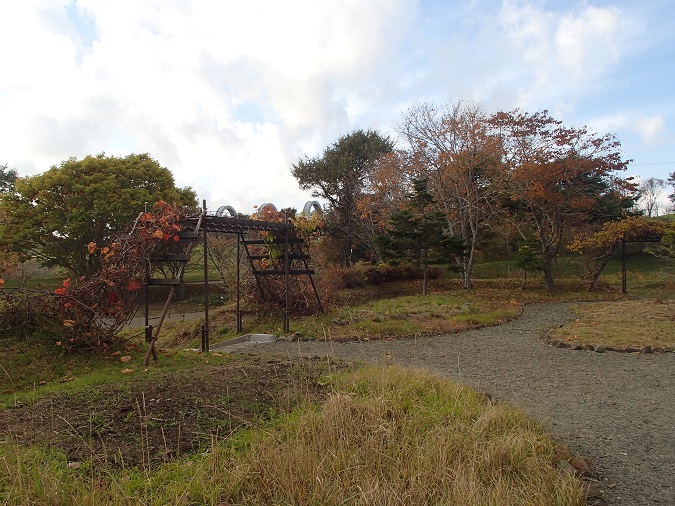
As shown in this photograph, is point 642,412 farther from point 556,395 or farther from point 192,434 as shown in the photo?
point 192,434

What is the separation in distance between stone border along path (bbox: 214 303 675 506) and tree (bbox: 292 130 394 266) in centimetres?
1441

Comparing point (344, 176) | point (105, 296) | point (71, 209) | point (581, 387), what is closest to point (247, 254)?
point (105, 296)

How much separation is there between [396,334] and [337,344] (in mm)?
1228

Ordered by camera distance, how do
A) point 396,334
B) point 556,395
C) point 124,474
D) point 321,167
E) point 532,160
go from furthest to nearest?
point 321,167 → point 532,160 → point 396,334 → point 556,395 → point 124,474

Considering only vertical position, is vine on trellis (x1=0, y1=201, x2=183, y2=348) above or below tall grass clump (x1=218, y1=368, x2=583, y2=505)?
above

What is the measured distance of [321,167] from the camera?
86.7 feet

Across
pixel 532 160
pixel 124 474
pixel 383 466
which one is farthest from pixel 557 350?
pixel 532 160

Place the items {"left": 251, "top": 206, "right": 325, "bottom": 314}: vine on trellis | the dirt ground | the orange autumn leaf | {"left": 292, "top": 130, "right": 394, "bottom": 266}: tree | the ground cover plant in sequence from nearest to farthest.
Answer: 1. the ground cover plant
2. the dirt ground
3. the orange autumn leaf
4. {"left": 251, "top": 206, "right": 325, "bottom": 314}: vine on trellis
5. {"left": 292, "top": 130, "right": 394, "bottom": 266}: tree

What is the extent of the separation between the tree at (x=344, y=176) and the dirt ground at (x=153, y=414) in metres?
18.5

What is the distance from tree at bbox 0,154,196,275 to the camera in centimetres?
1688

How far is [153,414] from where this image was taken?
327 centimetres

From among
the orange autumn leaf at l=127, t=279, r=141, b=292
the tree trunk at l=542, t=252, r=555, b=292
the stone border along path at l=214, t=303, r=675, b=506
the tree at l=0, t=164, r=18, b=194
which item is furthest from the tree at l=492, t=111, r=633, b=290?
the tree at l=0, t=164, r=18, b=194

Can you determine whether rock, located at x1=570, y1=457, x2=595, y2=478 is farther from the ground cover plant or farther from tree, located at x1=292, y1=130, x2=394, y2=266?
tree, located at x1=292, y1=130, x2=394, y2=266

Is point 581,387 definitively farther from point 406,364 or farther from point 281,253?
point 281,253
